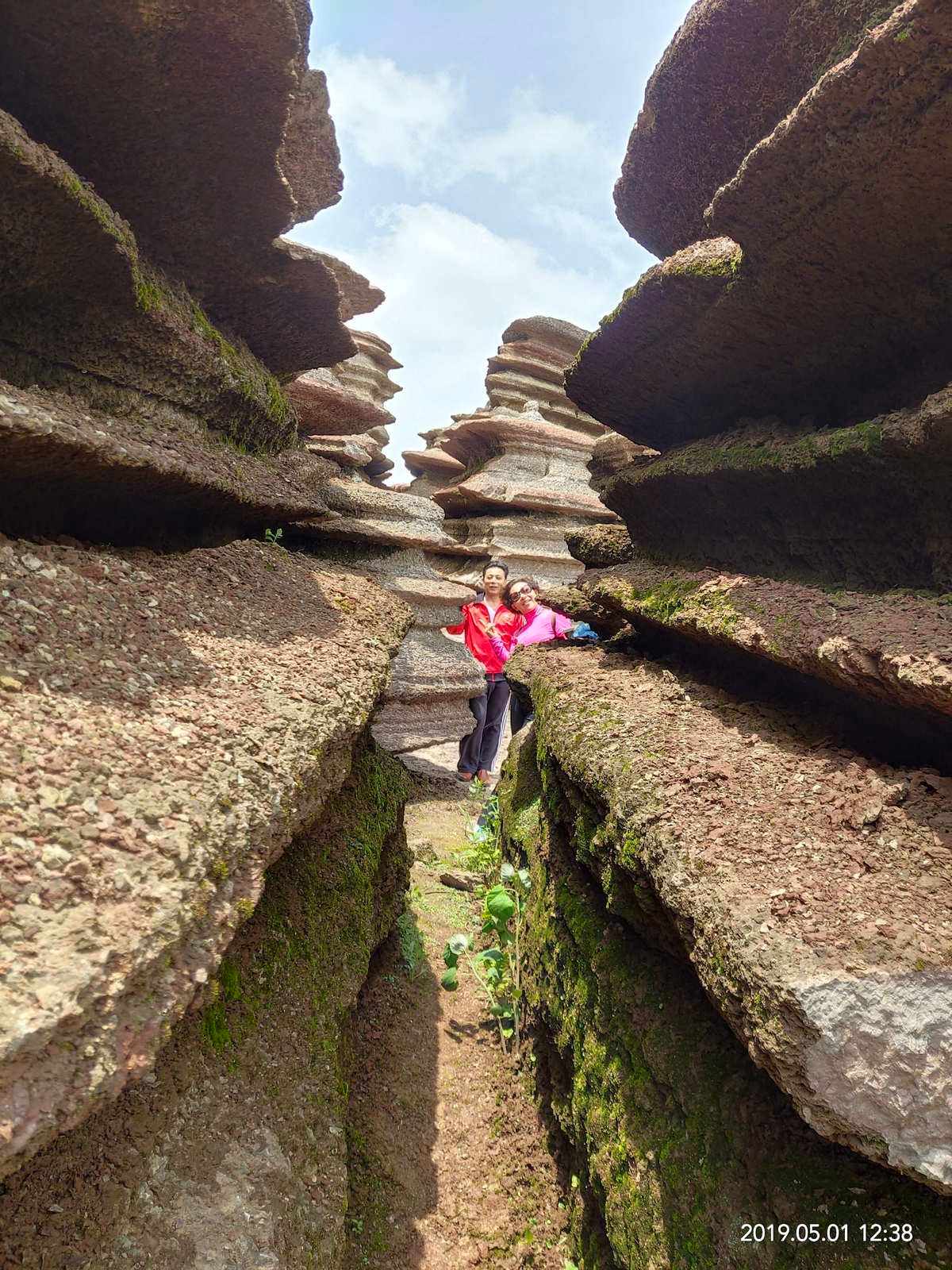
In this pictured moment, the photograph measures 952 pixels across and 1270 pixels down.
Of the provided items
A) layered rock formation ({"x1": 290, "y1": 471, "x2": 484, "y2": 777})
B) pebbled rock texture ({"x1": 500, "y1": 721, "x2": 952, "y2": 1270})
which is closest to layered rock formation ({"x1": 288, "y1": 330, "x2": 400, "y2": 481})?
layered rock formation ({"x1": 290, "y1": 471, "x2": 484, "y2": 777})

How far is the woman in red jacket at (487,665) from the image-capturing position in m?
7.80

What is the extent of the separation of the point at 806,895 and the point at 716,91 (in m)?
3.54

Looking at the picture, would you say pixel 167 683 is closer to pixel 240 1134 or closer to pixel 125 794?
pixel 125 794

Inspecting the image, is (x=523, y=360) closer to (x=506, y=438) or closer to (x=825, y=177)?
(x=506, y=438)

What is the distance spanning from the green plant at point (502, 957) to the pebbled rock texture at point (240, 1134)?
1.21 meters

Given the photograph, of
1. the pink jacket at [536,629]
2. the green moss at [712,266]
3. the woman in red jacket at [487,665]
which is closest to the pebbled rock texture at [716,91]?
the green moss at [712,266]

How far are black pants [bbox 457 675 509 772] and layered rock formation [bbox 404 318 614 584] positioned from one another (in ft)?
11.6

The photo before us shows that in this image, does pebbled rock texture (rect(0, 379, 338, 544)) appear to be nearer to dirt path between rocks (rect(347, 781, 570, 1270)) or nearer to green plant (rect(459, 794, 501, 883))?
dirt path between rocks (rect(347, 781, 570, 1270))

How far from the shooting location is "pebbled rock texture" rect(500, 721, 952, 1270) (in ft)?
5.60

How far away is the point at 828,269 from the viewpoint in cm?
273

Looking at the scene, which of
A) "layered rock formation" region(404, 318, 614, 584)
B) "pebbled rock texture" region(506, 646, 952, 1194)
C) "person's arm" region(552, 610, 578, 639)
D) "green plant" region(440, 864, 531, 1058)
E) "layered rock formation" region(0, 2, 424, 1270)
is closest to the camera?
"layered rock formation" region(0, 2, 424, 1270)

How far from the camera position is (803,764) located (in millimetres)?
2391

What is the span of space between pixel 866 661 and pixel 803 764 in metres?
0.49
